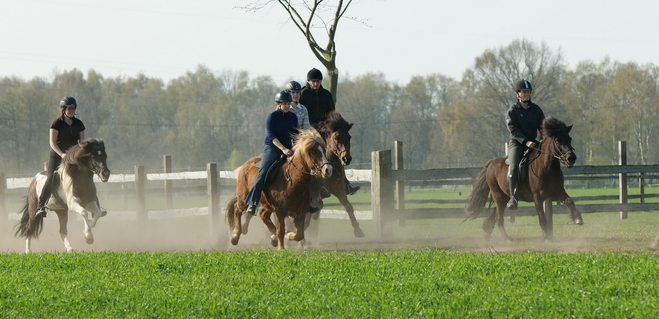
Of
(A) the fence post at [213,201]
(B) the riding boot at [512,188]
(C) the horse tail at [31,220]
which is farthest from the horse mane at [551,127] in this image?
(C) the horse tail at [31,220]

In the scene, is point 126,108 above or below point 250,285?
above

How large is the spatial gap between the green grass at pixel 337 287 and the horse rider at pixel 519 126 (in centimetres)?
454

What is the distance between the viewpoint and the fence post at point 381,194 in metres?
16.5

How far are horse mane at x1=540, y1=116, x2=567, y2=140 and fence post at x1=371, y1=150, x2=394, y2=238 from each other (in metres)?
3.53

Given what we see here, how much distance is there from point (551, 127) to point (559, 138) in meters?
0.24

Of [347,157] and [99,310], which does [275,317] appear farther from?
[347,157]

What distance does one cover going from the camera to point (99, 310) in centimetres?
739

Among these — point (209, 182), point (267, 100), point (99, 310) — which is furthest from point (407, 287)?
point (267, 100)

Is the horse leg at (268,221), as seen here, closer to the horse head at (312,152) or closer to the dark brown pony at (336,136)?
the horse head at (312,152)

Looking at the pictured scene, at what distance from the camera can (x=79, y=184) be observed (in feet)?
47.2

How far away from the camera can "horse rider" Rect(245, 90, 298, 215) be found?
1253 cm

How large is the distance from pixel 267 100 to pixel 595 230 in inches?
3264

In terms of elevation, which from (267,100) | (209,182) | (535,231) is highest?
(267,100)

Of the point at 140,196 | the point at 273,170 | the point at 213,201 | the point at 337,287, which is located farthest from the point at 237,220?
the point at 140,196
